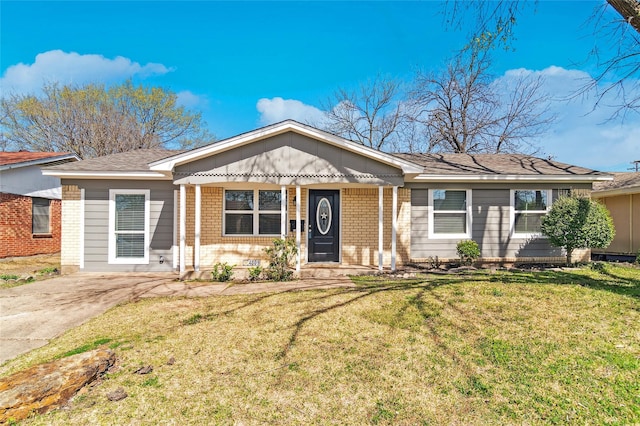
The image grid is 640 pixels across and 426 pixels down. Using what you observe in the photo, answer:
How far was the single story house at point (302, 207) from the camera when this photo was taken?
8.30 m

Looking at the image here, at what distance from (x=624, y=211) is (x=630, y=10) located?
10.7 metres

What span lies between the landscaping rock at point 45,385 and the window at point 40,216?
13344 mm

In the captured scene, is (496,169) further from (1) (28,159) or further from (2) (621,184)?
(1) (28,159)

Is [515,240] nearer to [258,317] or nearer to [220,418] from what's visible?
[258,317]

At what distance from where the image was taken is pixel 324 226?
988 cm

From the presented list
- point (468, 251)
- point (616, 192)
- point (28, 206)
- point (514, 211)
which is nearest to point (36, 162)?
point (28, 206)

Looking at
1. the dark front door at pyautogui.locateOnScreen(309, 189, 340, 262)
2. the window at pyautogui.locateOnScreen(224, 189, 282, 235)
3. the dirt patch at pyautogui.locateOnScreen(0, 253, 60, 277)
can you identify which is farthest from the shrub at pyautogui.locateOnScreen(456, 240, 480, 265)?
the dirt patch at pyautogui.locateOnScreen(0, 253, 60, 277)

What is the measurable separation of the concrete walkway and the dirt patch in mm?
2644

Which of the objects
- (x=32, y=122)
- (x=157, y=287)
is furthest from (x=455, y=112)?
(x=32, y=122)

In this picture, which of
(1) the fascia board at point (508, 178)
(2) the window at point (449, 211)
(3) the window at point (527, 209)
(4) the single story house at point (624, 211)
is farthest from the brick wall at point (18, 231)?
(4) the single story house at point (624, 211)

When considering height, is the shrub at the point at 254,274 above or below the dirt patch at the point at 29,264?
above

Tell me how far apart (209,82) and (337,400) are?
69.8 ft

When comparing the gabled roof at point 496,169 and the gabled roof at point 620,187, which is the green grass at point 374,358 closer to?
the gabled roof at point 496,169

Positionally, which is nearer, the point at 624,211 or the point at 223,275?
the point at 223,275
